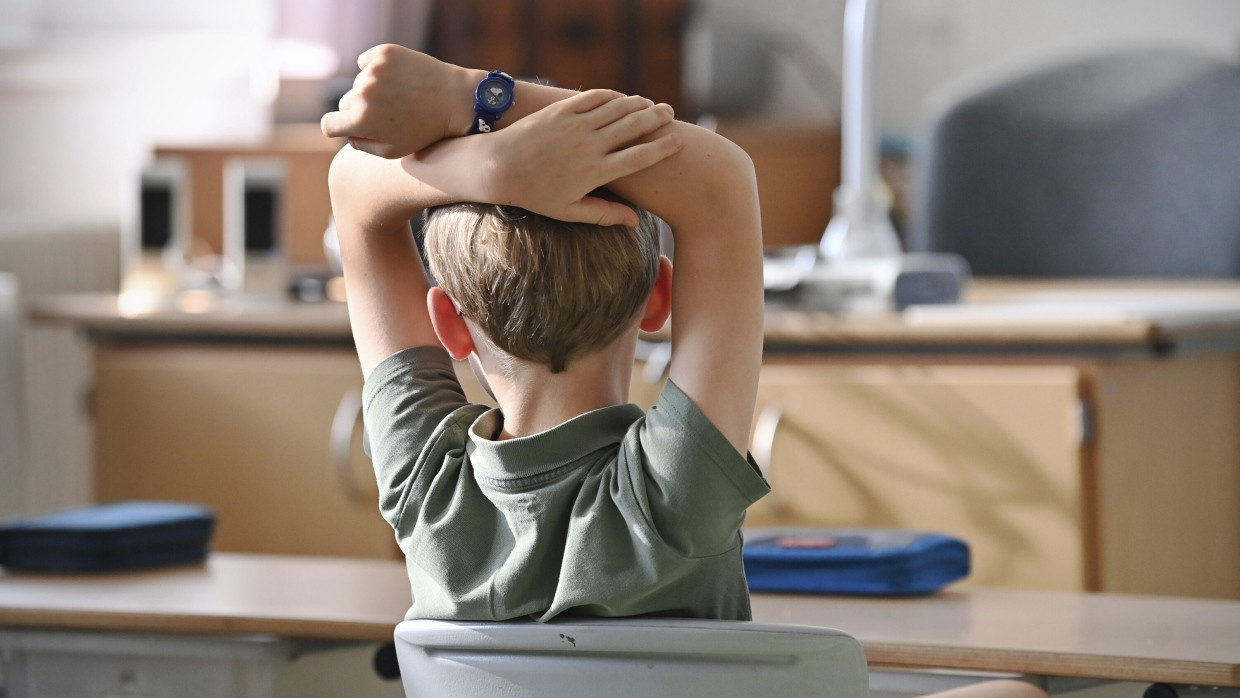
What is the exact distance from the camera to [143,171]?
2404mm

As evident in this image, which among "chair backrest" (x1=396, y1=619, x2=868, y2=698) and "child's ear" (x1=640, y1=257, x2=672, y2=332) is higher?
"child's ear" (x1=640, y1=257, x2=672, y2=332)

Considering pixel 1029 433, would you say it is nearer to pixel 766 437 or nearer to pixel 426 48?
pixel 766 437

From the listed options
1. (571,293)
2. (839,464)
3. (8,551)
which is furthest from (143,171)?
(571,293)

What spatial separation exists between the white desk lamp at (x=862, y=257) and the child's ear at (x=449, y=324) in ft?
3.28

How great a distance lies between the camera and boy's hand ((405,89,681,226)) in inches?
29.5

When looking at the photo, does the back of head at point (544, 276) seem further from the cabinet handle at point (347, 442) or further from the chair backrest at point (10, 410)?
the chair backrest at point (10, 410)

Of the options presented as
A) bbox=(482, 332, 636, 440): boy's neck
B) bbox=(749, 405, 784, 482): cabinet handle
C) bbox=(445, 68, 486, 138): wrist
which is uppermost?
bbox=(445, 68, 486, 138): wrist

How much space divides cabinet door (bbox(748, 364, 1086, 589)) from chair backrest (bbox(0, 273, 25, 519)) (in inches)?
40.9

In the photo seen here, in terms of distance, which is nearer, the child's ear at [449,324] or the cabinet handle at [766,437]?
the child's ear at [449,324]

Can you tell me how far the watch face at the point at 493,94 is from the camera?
79 cm

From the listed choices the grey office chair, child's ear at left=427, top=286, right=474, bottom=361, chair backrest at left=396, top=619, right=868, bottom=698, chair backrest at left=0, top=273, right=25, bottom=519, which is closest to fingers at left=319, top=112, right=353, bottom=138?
child's ear at left=427, top=286, right=474, bottom=361

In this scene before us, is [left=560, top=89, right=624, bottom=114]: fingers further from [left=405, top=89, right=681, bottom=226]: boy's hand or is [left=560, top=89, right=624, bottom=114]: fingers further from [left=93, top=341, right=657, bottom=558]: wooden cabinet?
[left=93, top=341, right=657, bottom=558]: wooden cabinet

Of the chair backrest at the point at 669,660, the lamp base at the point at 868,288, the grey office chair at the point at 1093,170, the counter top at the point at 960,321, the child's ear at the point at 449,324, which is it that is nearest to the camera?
the chair backrest at the point at 669,660

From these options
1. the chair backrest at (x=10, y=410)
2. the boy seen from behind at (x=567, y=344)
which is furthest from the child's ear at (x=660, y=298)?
the chair backrest at (x=10, y=410)
